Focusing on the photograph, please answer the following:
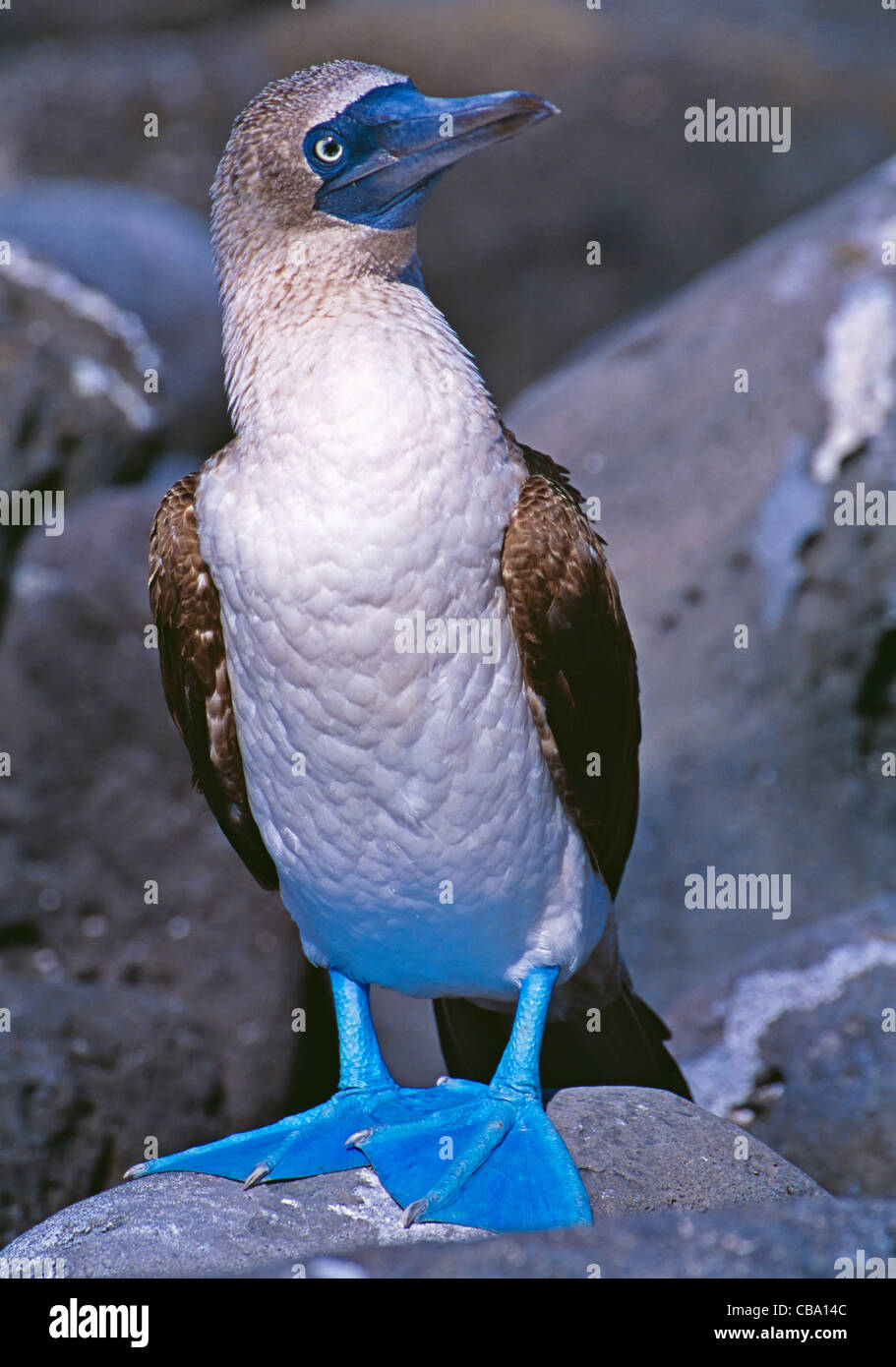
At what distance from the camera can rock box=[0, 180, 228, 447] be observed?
27.3 ft

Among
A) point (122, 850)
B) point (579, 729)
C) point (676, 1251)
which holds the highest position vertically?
point (579, 729)

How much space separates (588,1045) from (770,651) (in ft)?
7.17

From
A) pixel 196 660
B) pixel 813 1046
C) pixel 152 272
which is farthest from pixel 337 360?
pixel 152 272

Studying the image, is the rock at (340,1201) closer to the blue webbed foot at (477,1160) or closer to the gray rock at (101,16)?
the blue webbed foot at (477,1160)

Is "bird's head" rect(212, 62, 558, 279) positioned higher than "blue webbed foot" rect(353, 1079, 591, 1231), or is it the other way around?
"bird's head" rect(212, 62, 558, 279)

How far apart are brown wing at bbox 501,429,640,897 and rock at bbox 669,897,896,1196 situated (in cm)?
111

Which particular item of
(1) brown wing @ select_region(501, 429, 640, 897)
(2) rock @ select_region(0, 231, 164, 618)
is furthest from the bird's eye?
(2) rock @ select_region(0, 231, 164, 618)

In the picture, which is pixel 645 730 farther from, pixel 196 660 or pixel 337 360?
pixel 337 360

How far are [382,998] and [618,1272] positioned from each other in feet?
10.8

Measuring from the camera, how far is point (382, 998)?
18.7ft

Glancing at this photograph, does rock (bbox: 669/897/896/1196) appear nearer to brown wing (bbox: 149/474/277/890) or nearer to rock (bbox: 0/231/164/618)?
brown wing (bbox: 149/474/277/890)

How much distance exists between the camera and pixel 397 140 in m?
3.29
